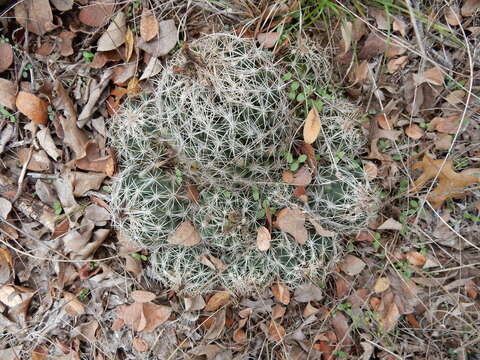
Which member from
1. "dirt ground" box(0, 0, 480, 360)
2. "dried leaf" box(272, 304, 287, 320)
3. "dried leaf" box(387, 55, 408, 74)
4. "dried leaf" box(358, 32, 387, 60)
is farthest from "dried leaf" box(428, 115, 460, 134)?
"dried leaf" box(272, 304, 287, 320)

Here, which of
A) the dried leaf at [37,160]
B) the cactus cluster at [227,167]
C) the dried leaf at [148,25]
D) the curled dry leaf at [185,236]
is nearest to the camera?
the cactus cluster at [227,167]

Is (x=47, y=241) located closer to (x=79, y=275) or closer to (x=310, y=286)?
(x=79, y=275)

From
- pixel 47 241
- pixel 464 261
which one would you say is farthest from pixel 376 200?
pixel 47 241

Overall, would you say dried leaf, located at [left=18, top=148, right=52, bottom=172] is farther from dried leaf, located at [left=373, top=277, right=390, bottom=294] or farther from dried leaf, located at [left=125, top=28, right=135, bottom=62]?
dried leaf, located at [left=373, top=277, right=390, bottom=294]

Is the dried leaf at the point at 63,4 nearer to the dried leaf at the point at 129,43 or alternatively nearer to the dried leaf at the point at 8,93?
the dried leaf at the point at 129,43

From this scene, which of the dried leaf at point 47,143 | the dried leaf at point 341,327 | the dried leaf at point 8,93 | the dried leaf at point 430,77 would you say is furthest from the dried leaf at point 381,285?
the dried leaf at point 8,93

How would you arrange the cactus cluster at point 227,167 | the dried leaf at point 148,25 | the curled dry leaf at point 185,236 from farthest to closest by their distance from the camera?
the dried leaf at point 148,25
the curled dry leaf at point 185,236
the cactus cluster at point 227,167
